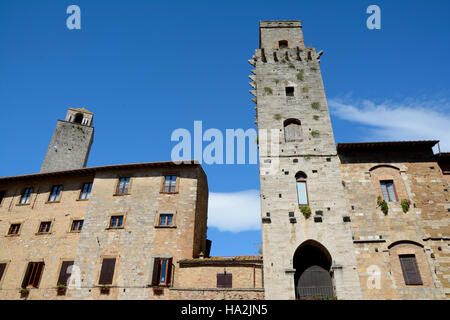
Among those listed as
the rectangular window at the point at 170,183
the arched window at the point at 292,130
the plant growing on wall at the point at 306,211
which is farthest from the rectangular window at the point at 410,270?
the rectangular window at the point at 170,183

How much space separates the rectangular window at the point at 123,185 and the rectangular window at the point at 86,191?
8.31ft

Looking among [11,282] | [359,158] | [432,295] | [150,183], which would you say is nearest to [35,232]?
[11,282]

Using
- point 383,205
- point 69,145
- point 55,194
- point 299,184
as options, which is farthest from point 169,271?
point 69,145

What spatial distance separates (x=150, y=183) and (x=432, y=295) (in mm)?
17590

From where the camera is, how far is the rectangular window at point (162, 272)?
1764 cm

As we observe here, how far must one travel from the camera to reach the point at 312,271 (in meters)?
15.1

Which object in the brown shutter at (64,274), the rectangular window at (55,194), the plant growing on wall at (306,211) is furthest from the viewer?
the rectangular window at (55,194)

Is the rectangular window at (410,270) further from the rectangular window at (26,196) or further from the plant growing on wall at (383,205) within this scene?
the rectangular window at (26,196)

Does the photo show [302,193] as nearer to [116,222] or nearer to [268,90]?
[268,90]

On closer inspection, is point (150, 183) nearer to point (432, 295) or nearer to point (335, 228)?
point (335, 228)

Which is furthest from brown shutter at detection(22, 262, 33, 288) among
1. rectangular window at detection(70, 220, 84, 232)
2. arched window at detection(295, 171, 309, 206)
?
arched window at detection(295, 171, 309, 206)

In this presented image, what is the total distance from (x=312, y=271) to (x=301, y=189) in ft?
14.3

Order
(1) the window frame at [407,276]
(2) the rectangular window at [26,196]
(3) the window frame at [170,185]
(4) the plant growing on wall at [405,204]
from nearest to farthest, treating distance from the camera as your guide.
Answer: (1) the window frame at [407,276]
(4) the plant growing on wall at [405,204]
(3) the window frame at [170,185]
(2) the rectangular window at [26,196]

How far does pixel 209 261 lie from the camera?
57.1ft
